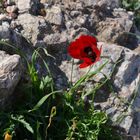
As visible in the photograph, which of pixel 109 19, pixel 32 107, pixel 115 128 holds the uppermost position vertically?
pixel 109 19

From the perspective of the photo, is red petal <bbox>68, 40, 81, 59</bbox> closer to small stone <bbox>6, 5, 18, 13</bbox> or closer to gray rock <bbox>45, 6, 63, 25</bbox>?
gray rock <bbox>45, 6, 63, 25</bbox>

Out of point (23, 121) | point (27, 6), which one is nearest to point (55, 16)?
point (27, 6)

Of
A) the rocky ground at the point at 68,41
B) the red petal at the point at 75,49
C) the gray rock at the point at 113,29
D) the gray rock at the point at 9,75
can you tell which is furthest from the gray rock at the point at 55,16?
the gray rock at the point at 9,75

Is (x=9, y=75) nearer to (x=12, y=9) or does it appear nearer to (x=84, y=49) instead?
(x=84, y=49)

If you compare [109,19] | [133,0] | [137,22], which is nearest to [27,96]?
[109,19]

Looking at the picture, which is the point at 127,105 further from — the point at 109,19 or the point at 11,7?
the point at 11,7

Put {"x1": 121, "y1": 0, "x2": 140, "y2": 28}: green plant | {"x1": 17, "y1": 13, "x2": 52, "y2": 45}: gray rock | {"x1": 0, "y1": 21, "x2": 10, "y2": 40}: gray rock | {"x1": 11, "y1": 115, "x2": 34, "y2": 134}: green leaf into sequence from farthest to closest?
1. {"x1": 121, "y1": 0, "x2": 140, "y2": 28}: green plant
2. {"x1": 17, "y1": 13, "x2": 52, "y2": 45}: gray rock
3. {"x1": 0, "y1": 21, "x2": 10, "y2": 40}: gray rock
4. {"x1": 11, "y1": 115, "x2": 34, "y2": 134}: green leaf

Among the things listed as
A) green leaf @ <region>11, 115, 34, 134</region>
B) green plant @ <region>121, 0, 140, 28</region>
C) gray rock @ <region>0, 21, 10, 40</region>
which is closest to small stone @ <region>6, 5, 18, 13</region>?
gray rock @ <region>0, 21, 10, 40</region>
